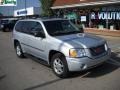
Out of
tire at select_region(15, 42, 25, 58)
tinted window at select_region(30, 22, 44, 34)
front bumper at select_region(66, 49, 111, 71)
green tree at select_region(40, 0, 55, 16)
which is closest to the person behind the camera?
front bumper at select_region(66, 49, 111, 71)

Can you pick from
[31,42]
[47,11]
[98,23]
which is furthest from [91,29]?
[31,42]

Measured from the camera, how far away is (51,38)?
8.61m

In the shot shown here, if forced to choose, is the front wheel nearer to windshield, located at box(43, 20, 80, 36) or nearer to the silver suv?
the silver suv

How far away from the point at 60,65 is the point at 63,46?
2.08 feet

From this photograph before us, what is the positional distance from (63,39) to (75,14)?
19.0m

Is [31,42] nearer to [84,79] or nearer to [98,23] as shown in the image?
[84,79]

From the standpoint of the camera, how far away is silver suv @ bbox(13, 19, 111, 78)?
7699 millimetres

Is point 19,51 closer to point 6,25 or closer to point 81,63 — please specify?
point 81,63

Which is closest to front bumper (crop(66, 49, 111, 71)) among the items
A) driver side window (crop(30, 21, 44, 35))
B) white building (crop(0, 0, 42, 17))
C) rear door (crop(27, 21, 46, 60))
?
rear door (crop(27, 21, 46, 60))

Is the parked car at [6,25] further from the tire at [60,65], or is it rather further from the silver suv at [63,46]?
the tire at [60,65]

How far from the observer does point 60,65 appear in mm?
8141

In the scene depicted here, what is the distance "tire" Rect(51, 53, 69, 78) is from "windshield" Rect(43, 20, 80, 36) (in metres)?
1.01

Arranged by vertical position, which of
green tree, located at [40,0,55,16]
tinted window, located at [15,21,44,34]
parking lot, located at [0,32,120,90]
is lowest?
parking lot, located at [0,32,120,90]

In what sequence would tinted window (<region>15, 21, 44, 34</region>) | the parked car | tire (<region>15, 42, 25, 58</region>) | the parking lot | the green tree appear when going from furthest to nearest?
the parked car, the green tree, tire (<region>15, 42, 25, 58</region>), tinted window (<region>15, 21, 44, 34</region>), the parking lot
